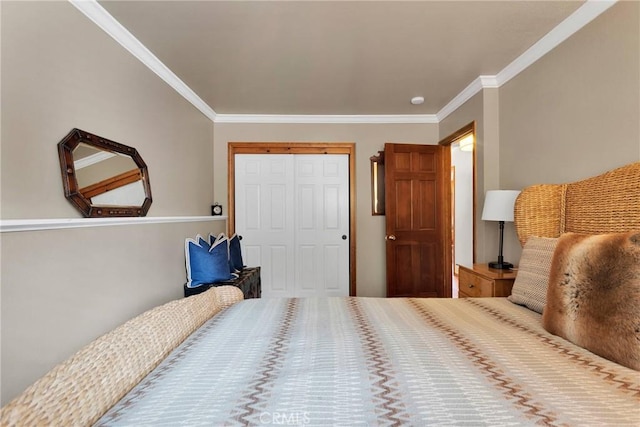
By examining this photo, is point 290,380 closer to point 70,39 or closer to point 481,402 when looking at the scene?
point 481,402

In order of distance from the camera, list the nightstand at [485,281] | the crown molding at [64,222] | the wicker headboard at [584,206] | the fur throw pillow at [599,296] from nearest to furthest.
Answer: the fur throw pillow at [599,296], the crown molding at [64,222], the wicker headboard at [584,206], the nightstand at [485,281]

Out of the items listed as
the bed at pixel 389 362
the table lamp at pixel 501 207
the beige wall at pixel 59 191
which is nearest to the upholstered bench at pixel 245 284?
the beige wall at pixel 59 191

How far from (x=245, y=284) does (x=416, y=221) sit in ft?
6.78

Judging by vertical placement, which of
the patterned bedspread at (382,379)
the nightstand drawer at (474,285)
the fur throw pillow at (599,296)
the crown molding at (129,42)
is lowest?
the nightstand drawer at (474,285)

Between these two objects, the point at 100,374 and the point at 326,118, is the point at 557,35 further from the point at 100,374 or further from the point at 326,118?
the point at 100,374

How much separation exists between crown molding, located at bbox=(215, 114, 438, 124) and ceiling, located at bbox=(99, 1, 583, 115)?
648mm

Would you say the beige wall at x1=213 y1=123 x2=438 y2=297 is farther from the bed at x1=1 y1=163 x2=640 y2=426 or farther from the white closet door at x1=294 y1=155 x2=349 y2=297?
the bed at x1=1 y1=163 x2=640 y2=426

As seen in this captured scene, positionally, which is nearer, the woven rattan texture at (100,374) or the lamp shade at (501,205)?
the woven rattan texture at (100,374)

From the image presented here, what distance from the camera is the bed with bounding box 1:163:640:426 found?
2.43 ft

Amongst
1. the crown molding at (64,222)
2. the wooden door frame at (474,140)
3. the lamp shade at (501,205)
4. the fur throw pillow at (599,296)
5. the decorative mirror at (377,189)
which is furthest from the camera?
the decorative mirror at (377,189)

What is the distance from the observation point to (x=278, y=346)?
1.12 meters

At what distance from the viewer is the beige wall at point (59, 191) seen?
122 cm

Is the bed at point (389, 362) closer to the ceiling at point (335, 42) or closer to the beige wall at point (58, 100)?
the beige wall at point (58, 100)

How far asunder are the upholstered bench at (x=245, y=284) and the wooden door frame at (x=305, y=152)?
2.65ft
